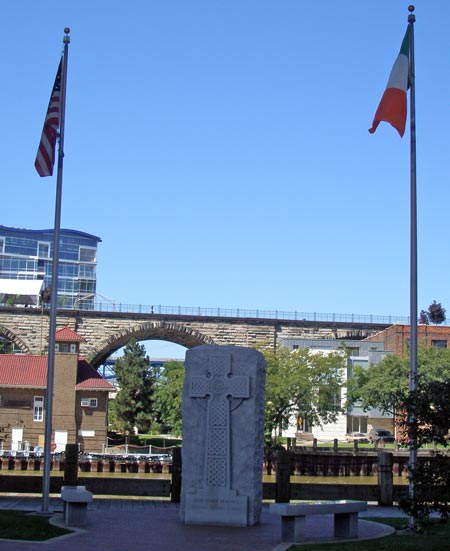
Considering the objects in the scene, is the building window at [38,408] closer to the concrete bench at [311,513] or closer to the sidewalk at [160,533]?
the sidewalk at [160,533]

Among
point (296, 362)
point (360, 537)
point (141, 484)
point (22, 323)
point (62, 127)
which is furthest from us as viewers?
point (22, 323)

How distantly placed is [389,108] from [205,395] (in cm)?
602

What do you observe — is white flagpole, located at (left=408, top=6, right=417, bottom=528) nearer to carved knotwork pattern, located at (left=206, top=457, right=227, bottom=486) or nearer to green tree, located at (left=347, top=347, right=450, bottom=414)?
carved knotwork pattern, located at (left=206, top=457, right=227, bottom=486)

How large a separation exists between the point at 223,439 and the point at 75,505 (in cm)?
262

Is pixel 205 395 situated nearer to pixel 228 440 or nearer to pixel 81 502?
pixel 228 440

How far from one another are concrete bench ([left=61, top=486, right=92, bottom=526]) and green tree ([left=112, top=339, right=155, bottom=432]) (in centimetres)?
5639

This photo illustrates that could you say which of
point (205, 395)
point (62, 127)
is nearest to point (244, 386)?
point (205, 395)

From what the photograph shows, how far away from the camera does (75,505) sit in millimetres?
14875

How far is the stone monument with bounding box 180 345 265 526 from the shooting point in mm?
14883

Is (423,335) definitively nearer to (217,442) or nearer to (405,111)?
(405,111)

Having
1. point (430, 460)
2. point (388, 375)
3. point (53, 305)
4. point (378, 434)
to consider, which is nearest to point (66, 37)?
point (53, 305)

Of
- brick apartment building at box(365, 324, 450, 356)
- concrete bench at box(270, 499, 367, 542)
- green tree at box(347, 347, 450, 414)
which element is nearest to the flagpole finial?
concrete bench at box(270, 499, 367, 542)

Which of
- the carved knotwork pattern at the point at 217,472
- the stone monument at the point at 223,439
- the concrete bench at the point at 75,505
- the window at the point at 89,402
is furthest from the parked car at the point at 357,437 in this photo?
the concrete bench at the point at 75,505

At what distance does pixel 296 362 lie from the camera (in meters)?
54.3
